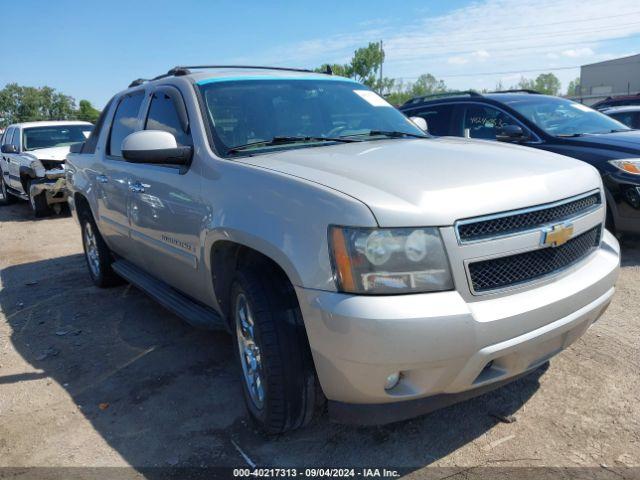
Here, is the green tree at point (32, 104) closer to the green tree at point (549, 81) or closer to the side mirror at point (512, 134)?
the side mirror at point (512, 134)

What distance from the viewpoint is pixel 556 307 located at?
241 cm

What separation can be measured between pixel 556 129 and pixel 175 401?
536 cm

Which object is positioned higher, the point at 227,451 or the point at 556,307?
the point at 556,307

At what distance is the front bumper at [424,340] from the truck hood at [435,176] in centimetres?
35

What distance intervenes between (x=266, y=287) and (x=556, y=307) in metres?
1.30

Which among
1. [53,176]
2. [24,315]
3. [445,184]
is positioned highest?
[445,184]

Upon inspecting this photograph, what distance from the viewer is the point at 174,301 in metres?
3.75

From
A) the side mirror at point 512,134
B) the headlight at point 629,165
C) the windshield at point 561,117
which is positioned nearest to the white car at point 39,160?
the side mirror at point 512,134

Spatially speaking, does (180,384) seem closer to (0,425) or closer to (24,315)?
(0,425)

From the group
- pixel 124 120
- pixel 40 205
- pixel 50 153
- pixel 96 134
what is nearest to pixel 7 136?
pixel 50 153

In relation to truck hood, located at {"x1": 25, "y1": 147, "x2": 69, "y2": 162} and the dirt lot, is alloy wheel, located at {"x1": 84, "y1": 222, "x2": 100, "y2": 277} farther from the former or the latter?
truck hood, located at {"x1": 25, "y1": 147, "x2": 69, "y2": 162}

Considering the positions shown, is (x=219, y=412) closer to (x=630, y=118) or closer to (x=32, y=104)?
(x=630, y=118)

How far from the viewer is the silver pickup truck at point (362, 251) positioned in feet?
7.18

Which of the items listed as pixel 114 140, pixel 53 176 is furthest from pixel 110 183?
pixel 53 176
